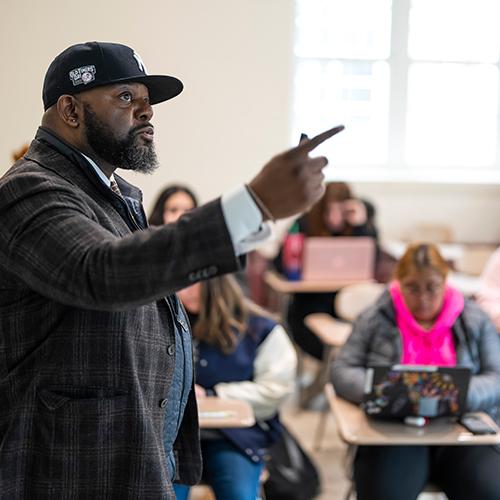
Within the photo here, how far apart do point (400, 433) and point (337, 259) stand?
7.41ft

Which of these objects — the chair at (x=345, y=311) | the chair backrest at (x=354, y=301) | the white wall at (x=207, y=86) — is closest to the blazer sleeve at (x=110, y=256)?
the white wall at (x=207, y=86)

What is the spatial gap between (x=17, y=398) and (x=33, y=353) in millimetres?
82

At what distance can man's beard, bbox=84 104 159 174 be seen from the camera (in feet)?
3.96

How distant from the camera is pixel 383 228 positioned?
19.1 ft

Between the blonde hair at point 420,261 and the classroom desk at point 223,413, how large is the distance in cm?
69

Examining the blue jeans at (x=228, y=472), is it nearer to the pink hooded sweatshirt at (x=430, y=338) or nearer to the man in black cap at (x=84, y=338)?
the pink hooded sweatshirt at (x=430, y=338)

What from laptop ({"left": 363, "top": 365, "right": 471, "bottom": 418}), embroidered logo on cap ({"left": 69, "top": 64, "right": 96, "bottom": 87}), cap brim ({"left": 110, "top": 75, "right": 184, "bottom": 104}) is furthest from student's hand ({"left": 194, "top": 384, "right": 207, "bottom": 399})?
embroidered logo on cap ({"left": 69, "top": 64, "right": 96, "bottom": 87})

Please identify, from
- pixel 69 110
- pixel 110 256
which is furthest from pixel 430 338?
pixel 110 256

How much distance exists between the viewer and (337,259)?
14.5 feet

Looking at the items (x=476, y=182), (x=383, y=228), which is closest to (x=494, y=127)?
(x=476, y=182)

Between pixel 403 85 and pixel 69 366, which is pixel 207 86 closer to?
pixel 403 85

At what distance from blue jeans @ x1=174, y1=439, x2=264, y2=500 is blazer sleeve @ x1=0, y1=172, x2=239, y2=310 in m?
1.35

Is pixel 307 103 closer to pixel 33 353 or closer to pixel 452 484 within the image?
pixel 452 484

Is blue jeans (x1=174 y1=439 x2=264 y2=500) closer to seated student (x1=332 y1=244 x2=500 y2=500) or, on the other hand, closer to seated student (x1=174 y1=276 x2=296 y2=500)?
seated student (x1=174 y1=276 x2=296 y2=500)
